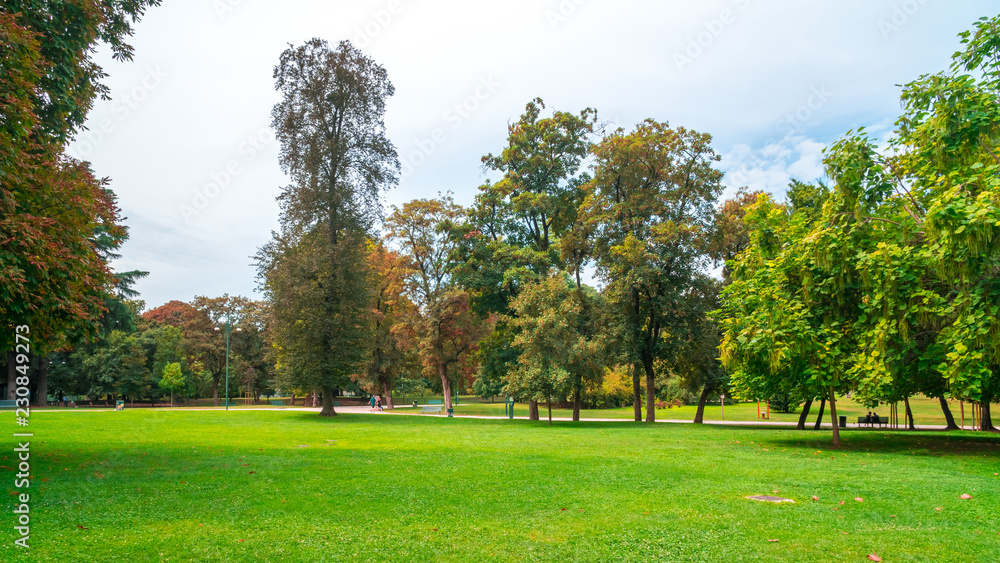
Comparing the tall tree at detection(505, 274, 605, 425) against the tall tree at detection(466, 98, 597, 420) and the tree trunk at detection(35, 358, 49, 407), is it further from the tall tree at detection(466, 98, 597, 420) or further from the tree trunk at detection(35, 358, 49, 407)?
the tree trunk at detection(35, 358, 49, 407)

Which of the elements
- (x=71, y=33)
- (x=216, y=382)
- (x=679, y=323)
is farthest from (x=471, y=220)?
(x=216, y=382)

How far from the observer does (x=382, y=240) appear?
149ft

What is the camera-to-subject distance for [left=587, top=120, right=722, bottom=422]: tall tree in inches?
1130

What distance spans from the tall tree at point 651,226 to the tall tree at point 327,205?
13.9m

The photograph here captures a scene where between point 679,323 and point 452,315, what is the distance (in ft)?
48.3

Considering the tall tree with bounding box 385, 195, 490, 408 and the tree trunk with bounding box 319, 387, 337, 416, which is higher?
the tall tree with bounding box 385, 195, 490, 408

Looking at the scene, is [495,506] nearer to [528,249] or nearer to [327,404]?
[528,249]

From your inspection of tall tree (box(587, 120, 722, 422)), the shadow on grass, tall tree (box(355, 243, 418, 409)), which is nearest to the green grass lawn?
the shadow on grass

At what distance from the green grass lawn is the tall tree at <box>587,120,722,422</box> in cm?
1519

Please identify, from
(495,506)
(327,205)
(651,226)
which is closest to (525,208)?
(651,226)

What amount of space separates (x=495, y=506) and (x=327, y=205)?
28264 mm

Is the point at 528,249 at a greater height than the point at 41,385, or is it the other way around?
the point at 528,249

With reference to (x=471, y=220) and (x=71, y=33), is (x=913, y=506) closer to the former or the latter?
(x=71, y=33)

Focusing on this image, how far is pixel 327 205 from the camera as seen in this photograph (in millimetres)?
33125
